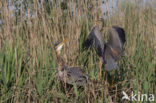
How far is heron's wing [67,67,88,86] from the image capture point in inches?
112

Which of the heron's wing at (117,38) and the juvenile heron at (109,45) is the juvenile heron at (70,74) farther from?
the heron's wing at (117,38)

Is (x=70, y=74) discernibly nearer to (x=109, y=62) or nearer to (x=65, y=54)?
(x=65, y=54)

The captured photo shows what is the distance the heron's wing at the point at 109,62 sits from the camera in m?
3.04

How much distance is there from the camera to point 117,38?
121 inches

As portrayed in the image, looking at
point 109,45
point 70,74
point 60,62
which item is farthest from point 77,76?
point 109,45

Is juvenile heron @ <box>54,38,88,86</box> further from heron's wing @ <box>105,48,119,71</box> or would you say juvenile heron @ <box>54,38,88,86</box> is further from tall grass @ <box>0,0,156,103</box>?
heron's wing @ <box>105,48,119,71</box>

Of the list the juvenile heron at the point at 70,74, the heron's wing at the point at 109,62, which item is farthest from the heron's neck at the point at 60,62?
the heron's wing at the point at 109,62

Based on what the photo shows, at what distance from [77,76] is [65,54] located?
442mm

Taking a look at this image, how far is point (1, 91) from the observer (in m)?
2.55

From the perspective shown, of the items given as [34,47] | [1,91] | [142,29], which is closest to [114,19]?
[142,29]

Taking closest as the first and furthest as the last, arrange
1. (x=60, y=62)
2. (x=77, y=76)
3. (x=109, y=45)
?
(x=77, y=76)
(x=60, y=62)
(x=109, y=45)

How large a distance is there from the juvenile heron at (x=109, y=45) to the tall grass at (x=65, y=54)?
0.11 meters

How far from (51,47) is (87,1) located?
Answer: 2.99 feet

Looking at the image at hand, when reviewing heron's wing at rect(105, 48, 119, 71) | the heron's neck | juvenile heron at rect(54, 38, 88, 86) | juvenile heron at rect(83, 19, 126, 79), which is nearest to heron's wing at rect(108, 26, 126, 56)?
juvenile heron at rect(83, 19, 126, 79)
